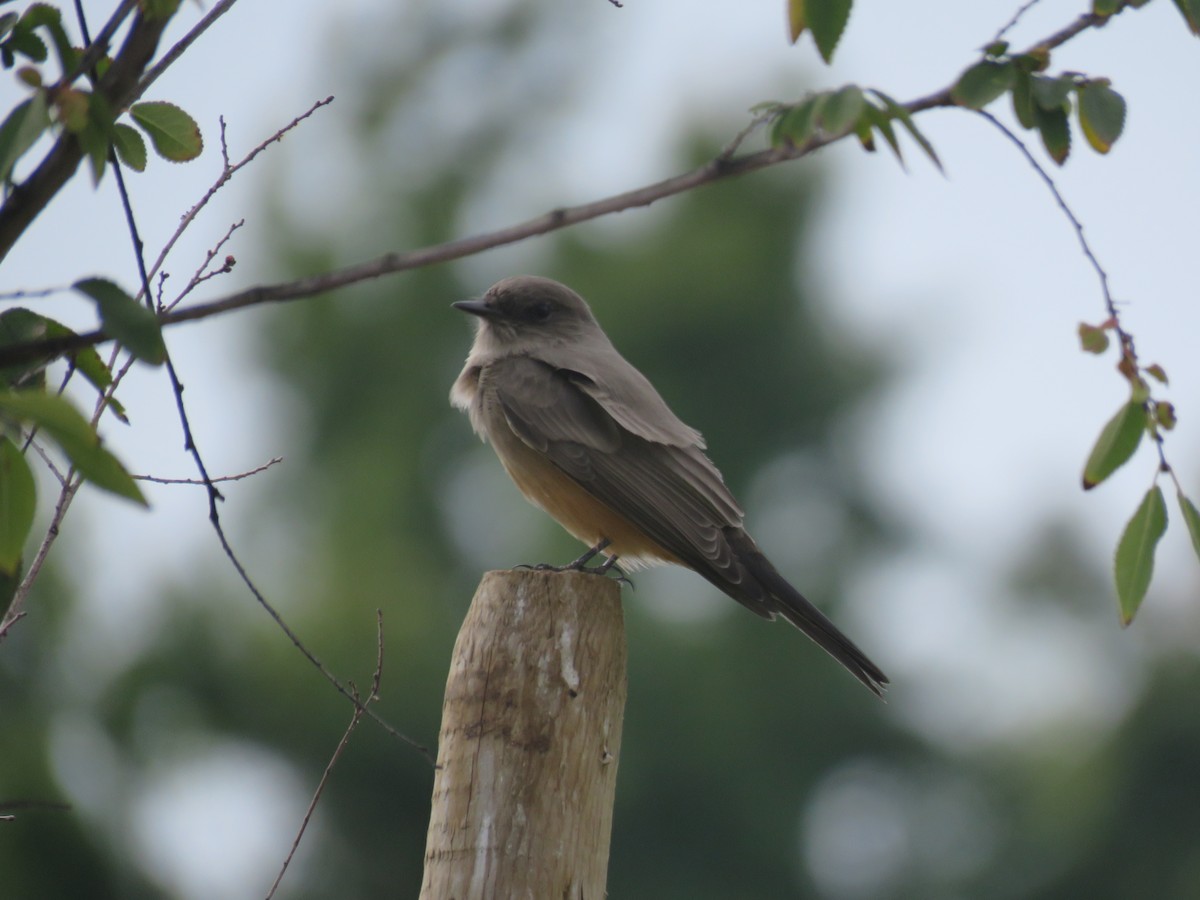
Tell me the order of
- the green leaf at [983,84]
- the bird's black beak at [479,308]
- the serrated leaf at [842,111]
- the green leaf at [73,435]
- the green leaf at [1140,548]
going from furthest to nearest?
the bird's black beak at [479,308] < the green leaf at [1140,548] < the green leaf at [983,84] < the serrated leaf at [842,111] < the green leaf at [73,435]

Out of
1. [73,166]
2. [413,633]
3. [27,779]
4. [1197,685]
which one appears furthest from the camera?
[413,633]

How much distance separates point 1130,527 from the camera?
224 cm

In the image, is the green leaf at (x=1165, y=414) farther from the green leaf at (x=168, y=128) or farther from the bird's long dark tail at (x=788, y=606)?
the bird's long dark tail at (x=788, y=606)

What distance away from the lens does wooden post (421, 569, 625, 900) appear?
3.23 m

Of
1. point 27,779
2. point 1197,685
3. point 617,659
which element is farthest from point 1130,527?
point 1197,685

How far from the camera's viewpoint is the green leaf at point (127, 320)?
5.41 ft

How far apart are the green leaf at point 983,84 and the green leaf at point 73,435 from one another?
4.02 feet

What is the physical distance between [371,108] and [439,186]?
6.51 ft

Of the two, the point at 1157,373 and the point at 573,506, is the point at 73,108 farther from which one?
the point at 573,506

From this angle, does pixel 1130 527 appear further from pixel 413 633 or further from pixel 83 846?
pixel 413 633

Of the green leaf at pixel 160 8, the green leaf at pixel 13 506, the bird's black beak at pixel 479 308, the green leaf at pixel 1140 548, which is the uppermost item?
the bird's black beak at pixel 479 308

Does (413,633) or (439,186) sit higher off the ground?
(439,186)

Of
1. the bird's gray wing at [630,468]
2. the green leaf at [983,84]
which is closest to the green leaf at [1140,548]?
the green leaf at [983,84]

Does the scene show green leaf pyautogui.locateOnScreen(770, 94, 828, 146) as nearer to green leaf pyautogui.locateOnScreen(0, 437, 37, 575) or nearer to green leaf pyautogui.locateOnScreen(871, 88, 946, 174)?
green leaf pyautogui.locateOnScreen(871, 88, 946, 174)
